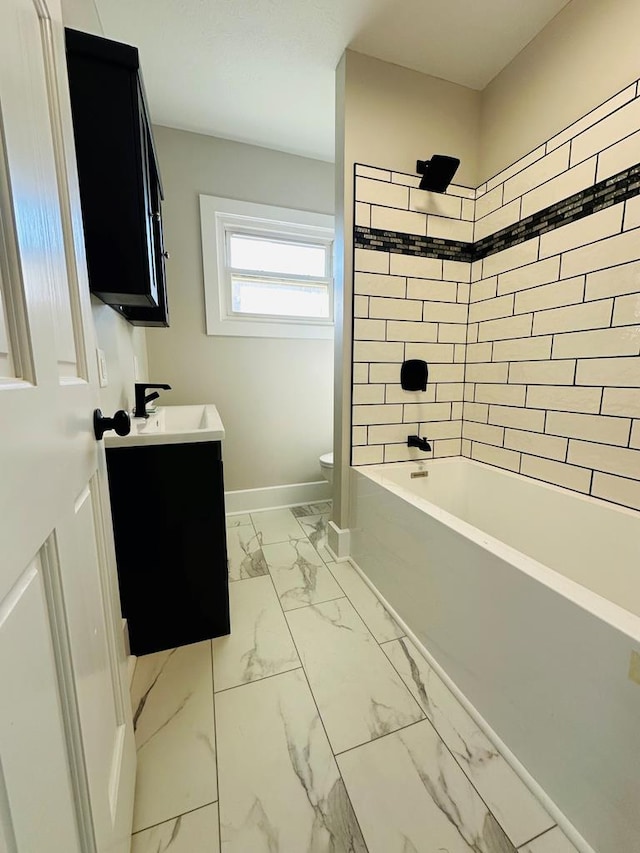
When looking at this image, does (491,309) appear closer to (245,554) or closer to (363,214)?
(363,214)

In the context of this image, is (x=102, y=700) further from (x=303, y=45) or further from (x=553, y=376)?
(x=303, y=45)

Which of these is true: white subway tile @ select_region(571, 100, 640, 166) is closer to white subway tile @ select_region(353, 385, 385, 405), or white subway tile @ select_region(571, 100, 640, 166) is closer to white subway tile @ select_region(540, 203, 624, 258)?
white subway tile @ select_region(540, 203, 624, 258)

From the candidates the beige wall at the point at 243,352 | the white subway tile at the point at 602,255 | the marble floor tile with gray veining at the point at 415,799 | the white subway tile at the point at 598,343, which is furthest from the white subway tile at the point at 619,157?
the marble floor tile with gray veining at the point at 415,799

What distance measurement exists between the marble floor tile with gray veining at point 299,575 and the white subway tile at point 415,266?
1663 mm

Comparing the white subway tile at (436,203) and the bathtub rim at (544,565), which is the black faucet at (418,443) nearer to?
the bathtub rim at (544,565)

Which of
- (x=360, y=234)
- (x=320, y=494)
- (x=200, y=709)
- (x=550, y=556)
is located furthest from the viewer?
(x=320, y=494)

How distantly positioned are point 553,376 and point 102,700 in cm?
189

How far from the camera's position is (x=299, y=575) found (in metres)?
1.86

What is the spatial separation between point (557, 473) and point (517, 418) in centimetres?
33

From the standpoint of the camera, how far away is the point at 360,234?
1741 millimetres

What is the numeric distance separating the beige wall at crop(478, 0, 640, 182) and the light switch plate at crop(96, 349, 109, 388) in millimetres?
2078

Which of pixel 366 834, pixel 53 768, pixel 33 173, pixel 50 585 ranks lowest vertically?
pixel 366 834

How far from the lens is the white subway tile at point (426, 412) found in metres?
1.98

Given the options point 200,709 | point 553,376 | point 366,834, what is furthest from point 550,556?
point 200,709
